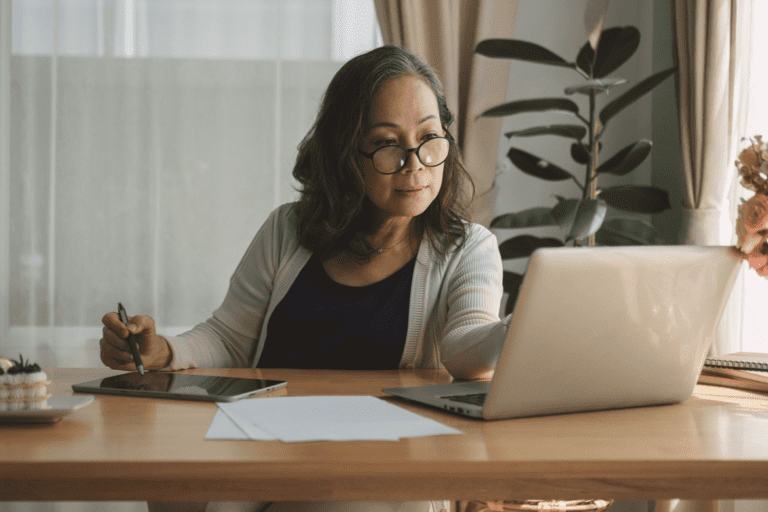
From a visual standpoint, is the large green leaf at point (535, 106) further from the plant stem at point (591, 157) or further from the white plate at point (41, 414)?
the white plate at point (41, 414)

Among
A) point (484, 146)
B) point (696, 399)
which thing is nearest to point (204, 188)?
point (484, 146)

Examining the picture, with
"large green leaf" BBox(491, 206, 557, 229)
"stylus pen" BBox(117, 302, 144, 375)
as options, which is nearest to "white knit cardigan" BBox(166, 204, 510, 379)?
"stylus pen" BBox(117, 302, 144, 375)

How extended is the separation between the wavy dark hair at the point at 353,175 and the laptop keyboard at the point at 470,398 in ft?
1.91

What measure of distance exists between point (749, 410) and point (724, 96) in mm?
1555

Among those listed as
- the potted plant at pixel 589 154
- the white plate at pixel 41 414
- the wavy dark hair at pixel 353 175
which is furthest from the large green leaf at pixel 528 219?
the white plate at pixel 41 414

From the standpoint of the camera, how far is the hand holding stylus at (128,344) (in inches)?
42.4

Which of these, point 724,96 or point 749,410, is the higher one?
point 724,96

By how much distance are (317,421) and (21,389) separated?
0.31 meters

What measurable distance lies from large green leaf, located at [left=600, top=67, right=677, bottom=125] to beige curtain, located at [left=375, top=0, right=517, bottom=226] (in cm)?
43

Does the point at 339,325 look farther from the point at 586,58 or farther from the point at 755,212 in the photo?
the point at 586,58

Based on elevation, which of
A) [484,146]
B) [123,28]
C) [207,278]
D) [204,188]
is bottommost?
[207,278]

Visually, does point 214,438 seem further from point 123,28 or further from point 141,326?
point 123,28

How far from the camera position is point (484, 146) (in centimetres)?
246

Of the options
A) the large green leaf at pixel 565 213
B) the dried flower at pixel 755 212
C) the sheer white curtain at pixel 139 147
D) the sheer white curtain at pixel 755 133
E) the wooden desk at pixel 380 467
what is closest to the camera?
the wooden desk at pixel 380 467
